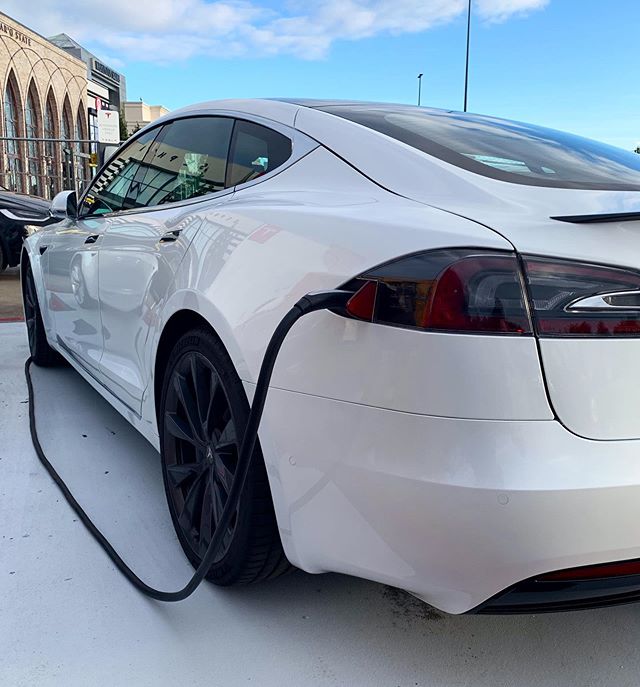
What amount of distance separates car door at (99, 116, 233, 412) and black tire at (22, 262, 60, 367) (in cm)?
168

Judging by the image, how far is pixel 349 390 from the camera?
1.47 meters

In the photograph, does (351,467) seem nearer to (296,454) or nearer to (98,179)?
(296,454)

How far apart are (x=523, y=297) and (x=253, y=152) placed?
50.1 inches

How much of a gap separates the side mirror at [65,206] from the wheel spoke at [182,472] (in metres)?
1.96

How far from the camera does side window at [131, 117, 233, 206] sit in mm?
2491

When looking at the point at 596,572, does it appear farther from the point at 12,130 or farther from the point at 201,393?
the point at 12,130

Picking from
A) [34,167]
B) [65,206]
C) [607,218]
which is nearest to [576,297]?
[607,218]

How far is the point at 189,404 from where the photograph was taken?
2125mm

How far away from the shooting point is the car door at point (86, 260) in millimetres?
3082

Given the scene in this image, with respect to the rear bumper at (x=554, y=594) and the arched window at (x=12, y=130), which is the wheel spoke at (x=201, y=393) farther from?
the arched window at (x=12, y=130)

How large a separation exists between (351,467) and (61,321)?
2.69 metres

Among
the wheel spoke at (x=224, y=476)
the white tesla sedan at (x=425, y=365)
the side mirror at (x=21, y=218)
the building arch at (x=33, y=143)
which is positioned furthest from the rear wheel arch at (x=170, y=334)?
the building arch at (x=33, y=143)

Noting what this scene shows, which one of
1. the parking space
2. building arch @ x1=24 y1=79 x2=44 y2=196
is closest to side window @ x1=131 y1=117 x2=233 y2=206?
the parking space

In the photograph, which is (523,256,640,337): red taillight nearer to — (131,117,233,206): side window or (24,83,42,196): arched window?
(131,117,233,206): side window
